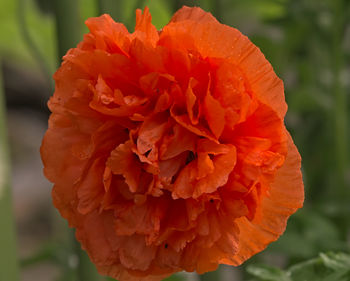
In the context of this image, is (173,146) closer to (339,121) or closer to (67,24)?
(67,24)

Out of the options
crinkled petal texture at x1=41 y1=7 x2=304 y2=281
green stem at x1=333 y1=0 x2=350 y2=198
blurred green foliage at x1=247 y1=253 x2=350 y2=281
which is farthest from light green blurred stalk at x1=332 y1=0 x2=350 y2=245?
crinkled petal texture at x1=41 y1=7 x2=304 y2=281

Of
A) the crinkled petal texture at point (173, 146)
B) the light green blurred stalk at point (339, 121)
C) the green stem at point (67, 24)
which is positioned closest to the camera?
the crinkled petal texture at point (173, 146)

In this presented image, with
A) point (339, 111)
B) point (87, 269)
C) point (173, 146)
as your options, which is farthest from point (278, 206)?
point (339, 111)

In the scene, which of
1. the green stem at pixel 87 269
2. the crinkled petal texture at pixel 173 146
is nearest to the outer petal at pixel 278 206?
the crinkled petal texture at pixel 173 146

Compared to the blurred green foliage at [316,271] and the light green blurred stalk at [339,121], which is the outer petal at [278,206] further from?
the light green blurred stalk at [339,121]

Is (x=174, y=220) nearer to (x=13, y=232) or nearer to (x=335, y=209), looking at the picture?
(x=13, y=232)

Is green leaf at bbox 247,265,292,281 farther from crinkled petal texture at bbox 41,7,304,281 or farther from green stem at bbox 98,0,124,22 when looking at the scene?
green stem at bbox 98,0,124,22

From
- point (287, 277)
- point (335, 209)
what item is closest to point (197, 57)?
point (287, 277)
